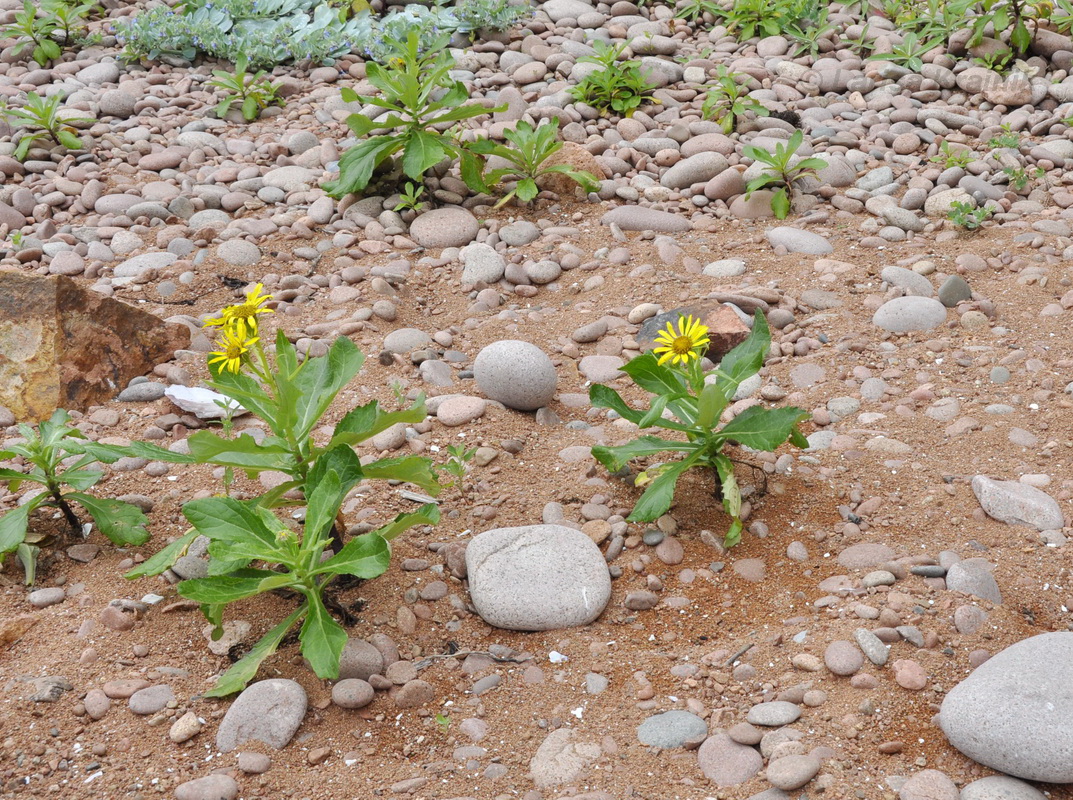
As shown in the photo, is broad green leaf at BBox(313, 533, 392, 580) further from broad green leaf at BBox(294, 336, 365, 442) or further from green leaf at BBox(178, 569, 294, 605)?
broad green leaf at BBox(294, 336, 365, 442)

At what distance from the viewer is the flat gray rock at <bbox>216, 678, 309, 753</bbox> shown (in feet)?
8.62

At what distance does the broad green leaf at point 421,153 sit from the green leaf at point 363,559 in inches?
109

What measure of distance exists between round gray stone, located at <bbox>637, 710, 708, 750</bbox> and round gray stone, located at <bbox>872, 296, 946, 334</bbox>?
2.16 m

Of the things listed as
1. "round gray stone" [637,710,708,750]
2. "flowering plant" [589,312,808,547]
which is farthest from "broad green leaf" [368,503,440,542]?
"round gray stone" [637,710,708,750]

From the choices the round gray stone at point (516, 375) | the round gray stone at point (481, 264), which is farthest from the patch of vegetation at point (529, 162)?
the round gray stone at point (516, 375)

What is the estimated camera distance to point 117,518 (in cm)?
319

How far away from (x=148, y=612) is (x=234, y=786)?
2.43ft

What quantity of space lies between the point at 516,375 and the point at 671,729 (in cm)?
160

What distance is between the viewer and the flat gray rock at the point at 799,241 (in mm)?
4781

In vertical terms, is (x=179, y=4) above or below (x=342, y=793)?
above

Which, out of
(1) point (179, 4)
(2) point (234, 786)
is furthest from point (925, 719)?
(1) point (179, 4)

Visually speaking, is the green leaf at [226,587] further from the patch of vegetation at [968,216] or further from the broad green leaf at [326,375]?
the patch of vegetation at [968,216]

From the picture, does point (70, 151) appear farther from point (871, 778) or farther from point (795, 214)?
point (871, 778)

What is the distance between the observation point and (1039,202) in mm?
5016
